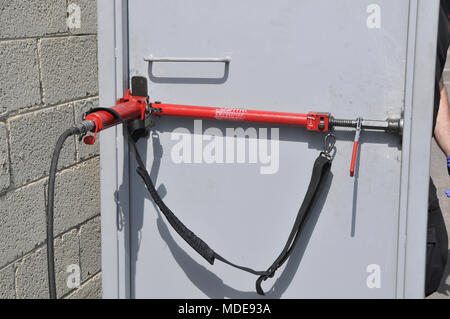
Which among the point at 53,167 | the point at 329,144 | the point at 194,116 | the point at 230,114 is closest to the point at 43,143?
the point at 53,167

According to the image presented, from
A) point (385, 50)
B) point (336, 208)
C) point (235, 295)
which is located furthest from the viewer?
point (235, 295)

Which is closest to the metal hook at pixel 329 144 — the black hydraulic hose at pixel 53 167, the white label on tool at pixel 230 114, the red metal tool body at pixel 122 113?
the white label on tool at pixel 230 114

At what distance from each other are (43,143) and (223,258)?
2.20 feet

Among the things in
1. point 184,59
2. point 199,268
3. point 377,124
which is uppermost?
point 184,59

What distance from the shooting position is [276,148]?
6.32 ft

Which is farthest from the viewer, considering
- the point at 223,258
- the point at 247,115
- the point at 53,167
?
the point at 223,258

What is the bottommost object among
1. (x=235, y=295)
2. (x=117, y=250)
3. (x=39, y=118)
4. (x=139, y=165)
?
(x=235, y=295)

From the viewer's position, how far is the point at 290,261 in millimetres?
1980

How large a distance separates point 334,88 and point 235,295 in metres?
0.71

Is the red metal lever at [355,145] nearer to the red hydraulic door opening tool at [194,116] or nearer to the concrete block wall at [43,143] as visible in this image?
the red hydraulic door opening tool at [194,116]

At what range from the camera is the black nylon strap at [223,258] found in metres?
1.86

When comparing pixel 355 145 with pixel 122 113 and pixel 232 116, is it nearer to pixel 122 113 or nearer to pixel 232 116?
pixel 232 116
